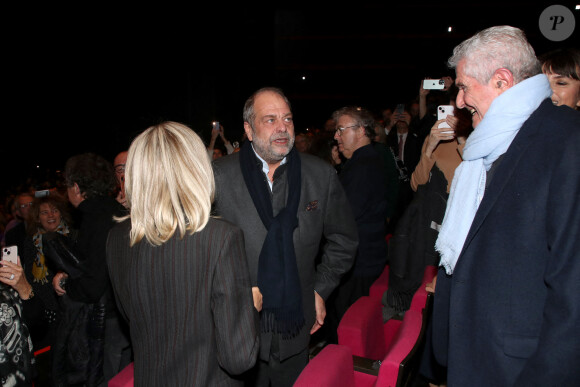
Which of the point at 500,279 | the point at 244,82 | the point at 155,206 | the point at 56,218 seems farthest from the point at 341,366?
the point at 244,82

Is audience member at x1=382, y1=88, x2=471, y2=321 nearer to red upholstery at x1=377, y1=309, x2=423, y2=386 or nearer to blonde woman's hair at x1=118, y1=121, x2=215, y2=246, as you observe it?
red upholstery at x1=377, y1=309, x2=423, y2=386

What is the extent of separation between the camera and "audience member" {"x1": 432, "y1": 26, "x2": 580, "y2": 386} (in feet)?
3.12

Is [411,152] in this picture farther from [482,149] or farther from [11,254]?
[11,254]

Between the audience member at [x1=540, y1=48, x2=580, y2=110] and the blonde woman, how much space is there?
6.63ft

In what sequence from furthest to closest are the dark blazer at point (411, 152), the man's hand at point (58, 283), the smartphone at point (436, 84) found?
the dark blazer at point (411, 152), the smartphone at point (436, 84), the man's hand at point (58, 283)

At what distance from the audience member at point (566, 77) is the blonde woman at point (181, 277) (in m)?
2.02

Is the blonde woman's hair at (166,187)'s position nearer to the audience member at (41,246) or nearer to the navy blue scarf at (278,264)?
the navy blue scarf at (278,264)

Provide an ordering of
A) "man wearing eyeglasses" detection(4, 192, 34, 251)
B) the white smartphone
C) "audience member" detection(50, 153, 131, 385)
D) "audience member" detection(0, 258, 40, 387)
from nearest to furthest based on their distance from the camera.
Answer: "audience member" detection(0, 258, 40, 387), "audience member" detection(50, 153, 131, 385), the white smartphone, "man wearing eyeglasses" detection(4, 192, 34, 251)

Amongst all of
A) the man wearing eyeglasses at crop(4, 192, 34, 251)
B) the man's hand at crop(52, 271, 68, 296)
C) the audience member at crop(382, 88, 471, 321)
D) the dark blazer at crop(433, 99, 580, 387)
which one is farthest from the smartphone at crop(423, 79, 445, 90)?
the man wearing eyeglasses at crop(4, 192, 34, 251)

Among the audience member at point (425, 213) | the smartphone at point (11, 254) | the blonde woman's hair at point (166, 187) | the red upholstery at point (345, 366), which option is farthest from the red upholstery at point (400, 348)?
the smartphone at point (11, 254)

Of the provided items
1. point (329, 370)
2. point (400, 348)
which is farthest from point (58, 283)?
point (400, 348)

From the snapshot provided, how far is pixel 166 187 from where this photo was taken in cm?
122

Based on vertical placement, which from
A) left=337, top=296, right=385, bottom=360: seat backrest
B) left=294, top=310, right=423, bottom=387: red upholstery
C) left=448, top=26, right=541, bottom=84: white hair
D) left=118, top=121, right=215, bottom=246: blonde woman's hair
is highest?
left=448, top=26, right=541, bottom=84: white hair

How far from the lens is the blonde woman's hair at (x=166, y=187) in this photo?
120 centimetres
